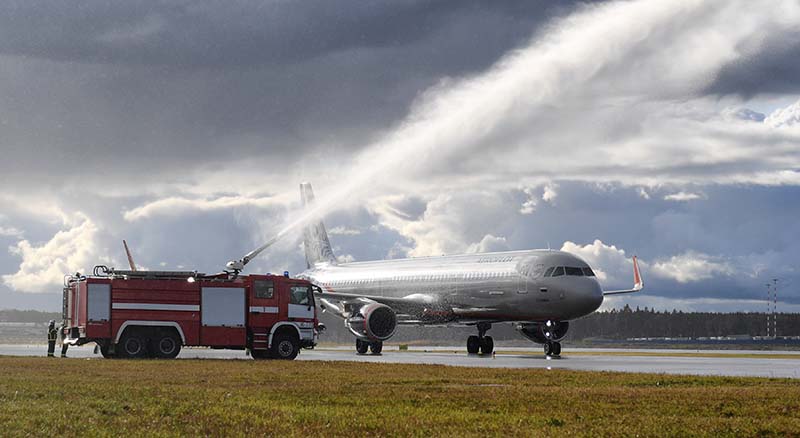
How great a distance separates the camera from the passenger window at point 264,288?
46.4 meters

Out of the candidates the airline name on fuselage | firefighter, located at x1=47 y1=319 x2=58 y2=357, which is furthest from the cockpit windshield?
firefighter, located at x1=47 y1=319 x2=58 y2=357

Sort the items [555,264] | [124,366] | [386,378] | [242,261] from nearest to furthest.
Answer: [386,378] → [124,366] → [242,261] → [555,264]

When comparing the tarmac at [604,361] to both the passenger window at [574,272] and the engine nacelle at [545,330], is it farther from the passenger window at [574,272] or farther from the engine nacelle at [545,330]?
the passenger window at [574,272]

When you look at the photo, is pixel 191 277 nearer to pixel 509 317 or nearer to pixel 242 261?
pixel 242 261

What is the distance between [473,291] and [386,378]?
31124mm

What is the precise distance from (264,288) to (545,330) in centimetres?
1955

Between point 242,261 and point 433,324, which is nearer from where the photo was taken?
point 242,261

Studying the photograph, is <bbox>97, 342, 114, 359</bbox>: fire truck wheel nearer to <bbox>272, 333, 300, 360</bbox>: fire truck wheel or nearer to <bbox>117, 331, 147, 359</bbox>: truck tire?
<bbox>117, 331, 147, 359</bbox>: truck tire

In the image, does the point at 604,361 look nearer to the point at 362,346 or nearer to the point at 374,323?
the point at 374,323

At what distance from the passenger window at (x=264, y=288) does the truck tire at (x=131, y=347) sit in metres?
5.39

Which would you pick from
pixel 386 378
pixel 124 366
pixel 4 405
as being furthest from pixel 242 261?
pixel 4 405

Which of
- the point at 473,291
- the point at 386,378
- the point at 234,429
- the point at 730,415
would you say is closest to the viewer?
the point at 234,429

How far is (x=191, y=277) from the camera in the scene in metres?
45.8

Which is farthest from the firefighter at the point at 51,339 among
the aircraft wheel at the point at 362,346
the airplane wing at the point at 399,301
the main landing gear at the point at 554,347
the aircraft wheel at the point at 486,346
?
the main landing gear at the point at 554,347
